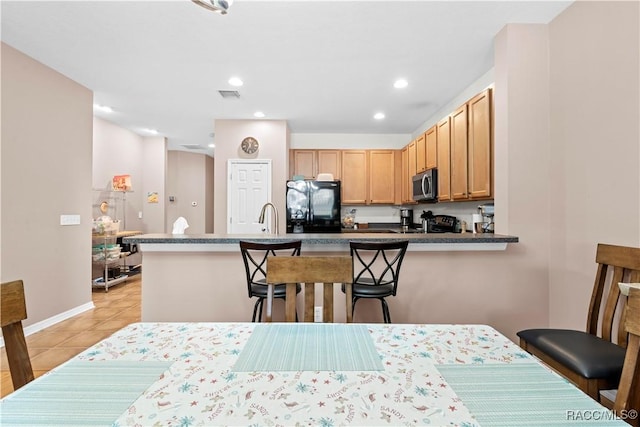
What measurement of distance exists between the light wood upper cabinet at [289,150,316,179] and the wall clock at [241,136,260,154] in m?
0.73

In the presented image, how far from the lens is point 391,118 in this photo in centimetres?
468

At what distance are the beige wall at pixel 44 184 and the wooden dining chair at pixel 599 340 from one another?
4121 mm

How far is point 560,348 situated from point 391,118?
3776 millimetres

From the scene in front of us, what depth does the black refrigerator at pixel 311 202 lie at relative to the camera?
4.78m

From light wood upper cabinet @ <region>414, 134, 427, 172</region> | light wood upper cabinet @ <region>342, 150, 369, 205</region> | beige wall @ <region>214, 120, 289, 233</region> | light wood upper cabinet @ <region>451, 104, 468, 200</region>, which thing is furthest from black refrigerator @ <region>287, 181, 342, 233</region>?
light wood upper cabinet @ <region>451, 104, 468, 200</region>

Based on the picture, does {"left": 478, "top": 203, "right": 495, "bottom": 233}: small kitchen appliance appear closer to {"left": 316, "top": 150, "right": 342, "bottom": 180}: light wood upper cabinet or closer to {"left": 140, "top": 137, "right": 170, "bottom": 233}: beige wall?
{"left": 316, "top": 150, "right": 342, "bottom": 180}: light wood upper cabinet

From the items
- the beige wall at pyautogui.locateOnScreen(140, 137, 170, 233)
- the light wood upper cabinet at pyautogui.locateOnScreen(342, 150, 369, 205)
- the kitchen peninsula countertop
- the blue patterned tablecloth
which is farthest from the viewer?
the beige wall at pyautogui.locateOnScreen(140, 137, 170, 233)

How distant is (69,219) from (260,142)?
2600mm

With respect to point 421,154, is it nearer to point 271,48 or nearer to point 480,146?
point 480,146

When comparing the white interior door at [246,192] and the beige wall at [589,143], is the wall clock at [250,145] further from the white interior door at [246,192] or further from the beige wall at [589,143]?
the beige wall at [589,143]

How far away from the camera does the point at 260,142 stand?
15.8 ft

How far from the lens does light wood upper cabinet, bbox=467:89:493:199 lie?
2627 mm

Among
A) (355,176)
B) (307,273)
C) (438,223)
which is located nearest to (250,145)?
(355,176)

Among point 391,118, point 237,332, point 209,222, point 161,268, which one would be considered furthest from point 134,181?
point 237,332
